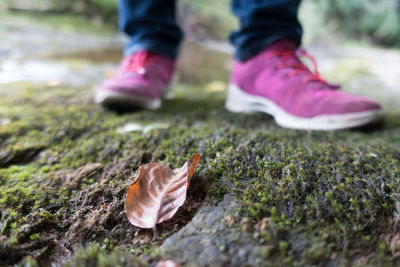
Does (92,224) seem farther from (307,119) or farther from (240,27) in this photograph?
(240,27)

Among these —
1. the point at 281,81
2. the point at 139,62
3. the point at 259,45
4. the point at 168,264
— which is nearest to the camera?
the point at 168,264

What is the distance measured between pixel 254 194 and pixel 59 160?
787 mm

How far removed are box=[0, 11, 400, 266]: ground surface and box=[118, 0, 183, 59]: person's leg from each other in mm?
492

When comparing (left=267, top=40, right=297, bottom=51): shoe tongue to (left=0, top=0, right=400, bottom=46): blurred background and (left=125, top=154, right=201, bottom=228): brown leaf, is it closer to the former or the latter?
(left=125, top=154, right=201, bottom=228): brown leaf

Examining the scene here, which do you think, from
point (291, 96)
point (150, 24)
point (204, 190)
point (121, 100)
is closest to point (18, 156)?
point (121, 100)

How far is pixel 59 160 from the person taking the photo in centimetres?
104

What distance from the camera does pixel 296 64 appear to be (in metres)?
1.43

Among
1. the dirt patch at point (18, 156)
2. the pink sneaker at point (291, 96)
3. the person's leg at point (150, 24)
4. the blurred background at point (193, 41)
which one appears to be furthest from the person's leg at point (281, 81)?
the dirt patch at point (18, 156)

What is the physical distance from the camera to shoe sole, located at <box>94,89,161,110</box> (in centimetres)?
142

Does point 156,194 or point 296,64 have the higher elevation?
point 296,64

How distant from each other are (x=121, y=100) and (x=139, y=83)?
147 millimetres

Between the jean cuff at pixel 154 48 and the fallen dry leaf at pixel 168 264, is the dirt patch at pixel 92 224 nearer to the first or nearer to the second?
the fallen dry leaf at pixel 168 264

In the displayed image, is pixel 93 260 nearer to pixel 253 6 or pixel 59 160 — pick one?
pixel 59 160

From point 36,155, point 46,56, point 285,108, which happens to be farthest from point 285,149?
point 46,56
